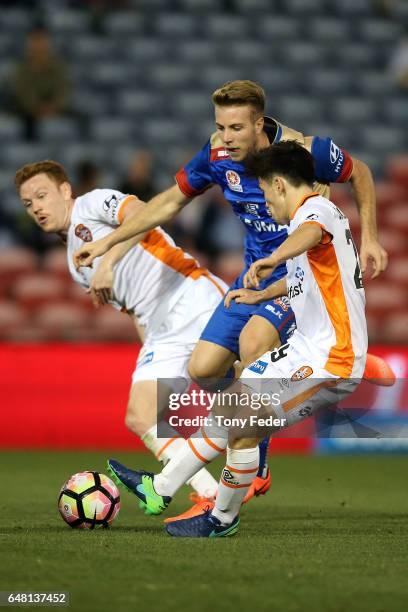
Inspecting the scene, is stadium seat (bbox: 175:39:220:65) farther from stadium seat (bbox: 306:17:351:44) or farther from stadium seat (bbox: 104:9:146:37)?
stadium seat (bbox: 306:17:351:44)

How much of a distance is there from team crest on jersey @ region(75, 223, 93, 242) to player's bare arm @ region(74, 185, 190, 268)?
0.52 meters

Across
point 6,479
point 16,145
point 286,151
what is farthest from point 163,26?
point 286,151

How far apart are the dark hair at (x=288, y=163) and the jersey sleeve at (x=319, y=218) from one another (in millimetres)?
192

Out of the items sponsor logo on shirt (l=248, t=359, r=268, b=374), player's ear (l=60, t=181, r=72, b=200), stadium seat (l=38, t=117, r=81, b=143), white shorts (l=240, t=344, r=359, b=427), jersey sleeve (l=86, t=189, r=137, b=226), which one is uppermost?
stadium seat (l=38, t=117, r=81, b=143)

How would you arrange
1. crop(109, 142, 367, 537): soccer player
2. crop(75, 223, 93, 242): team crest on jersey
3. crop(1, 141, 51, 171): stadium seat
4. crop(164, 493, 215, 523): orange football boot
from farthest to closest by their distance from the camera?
crop(1, 141, 51, 171): stadium seat → crop(75, 223, 93, 242): team crest on jersey → crop(164, 493, 215, 523): orange football boot → crop(109, 142, 367, 537): soccer player

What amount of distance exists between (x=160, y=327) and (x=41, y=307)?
18.0ft

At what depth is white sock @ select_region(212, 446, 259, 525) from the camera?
548 centimetres

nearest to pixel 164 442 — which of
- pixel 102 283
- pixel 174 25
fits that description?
pixel 102 283

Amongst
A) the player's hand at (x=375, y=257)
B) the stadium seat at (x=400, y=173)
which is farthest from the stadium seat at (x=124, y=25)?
the player's hand at (x=375, y=257)

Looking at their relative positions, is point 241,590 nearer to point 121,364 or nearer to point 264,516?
point 264,516

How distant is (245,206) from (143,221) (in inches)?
21.7

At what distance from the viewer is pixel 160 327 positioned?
279 inches

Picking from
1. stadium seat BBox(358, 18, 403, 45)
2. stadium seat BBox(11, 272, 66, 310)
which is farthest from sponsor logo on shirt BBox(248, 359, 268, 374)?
stadium seat BBox(358, 18, 403, 45)

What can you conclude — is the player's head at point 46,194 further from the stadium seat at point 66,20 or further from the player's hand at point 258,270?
the stadium seat at point 66,20
